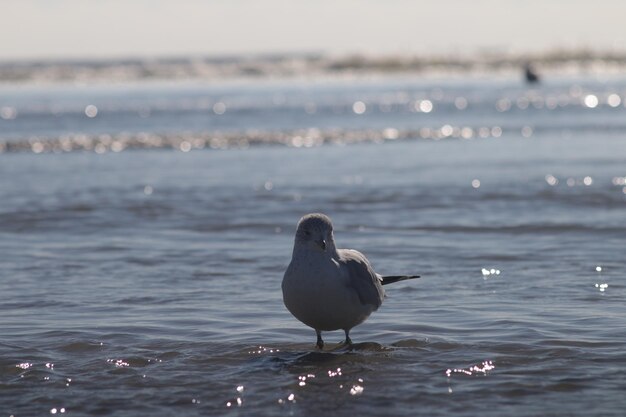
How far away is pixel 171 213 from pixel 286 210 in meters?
1.46

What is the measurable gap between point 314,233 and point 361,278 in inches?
21.1

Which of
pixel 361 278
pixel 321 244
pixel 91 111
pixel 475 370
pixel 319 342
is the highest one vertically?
pixel 91 111

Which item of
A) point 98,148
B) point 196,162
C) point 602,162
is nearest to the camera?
point 602,162

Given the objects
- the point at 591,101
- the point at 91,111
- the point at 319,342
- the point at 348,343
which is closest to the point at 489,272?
the point at 348,343

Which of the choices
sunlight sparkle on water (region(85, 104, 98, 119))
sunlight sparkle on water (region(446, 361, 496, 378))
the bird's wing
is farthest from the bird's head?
sunlight sparkle on water (region(85, 104, 98, 119))

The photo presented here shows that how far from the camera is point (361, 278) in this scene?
27.5 ft

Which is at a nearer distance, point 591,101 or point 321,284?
point 321,284

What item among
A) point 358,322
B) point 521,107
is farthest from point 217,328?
point 521,107

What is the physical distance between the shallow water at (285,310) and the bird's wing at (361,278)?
36 centimetres

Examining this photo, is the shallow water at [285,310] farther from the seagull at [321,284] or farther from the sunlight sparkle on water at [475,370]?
the seagull at [321,284]

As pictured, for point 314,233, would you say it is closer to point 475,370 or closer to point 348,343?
point 348,343

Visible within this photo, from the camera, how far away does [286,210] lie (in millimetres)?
15664

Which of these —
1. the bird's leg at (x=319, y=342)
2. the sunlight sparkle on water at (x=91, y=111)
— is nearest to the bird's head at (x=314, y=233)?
the bird's leg at (x=319, y=342)

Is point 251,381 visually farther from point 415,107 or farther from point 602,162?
point 415,107
